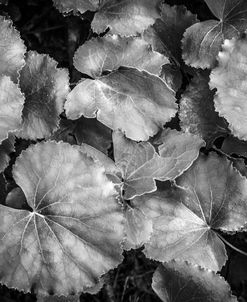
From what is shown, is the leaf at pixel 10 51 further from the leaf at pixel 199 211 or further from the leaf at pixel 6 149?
the leaf at pixel 199 211

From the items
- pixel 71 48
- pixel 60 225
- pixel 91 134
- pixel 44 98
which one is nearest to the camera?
pixel 60 225

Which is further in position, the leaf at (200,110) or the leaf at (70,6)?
the leaf at (200,110)

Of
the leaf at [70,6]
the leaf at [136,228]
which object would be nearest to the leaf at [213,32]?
the leaf at [70,6]

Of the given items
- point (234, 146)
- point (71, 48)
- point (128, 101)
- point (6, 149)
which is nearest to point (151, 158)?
point (128, 101)

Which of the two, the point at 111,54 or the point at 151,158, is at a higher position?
the point at 111,54

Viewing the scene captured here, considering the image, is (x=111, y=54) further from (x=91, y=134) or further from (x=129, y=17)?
(x=91, y=134)

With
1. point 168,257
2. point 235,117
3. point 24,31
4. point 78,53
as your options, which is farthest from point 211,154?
point 24,31
